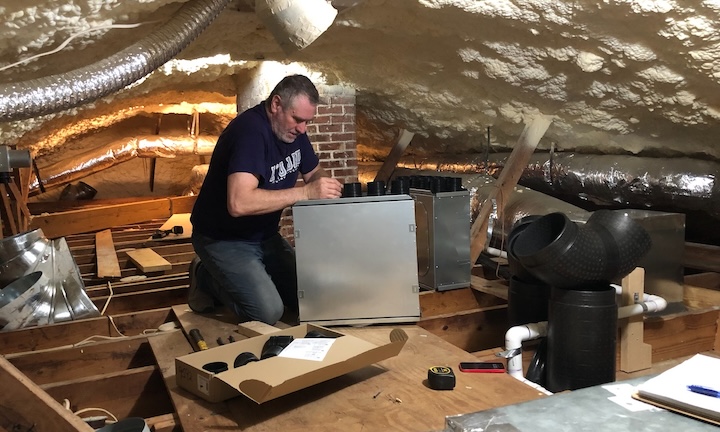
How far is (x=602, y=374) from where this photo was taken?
1759 mm

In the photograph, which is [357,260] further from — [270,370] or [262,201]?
[270,370]

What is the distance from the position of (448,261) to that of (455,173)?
172 cm

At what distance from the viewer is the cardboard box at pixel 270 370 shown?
1326mm

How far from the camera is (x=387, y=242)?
2.04m

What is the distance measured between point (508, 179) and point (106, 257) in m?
2.35

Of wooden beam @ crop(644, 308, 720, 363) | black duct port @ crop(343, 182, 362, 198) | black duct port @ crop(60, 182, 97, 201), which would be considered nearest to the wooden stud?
wooden beam @ crop(644, 308, 720, 363)

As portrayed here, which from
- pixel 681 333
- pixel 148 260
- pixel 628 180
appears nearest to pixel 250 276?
pixel 148 260

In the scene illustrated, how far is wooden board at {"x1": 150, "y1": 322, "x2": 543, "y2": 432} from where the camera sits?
4.41 ft

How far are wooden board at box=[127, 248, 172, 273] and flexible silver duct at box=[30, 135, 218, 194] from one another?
90.0 inches

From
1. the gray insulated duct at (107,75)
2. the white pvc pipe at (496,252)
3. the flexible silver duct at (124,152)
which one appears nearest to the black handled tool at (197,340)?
the gray insulated duct at (107,75)

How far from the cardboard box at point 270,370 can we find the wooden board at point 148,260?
1.58 m

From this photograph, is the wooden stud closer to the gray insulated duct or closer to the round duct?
the round duct

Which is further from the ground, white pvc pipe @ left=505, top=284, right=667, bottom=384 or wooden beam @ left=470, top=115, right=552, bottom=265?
wooden beam @ left=470, top=115, right=552, bottom=265

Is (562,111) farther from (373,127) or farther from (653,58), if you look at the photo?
(373,127)
